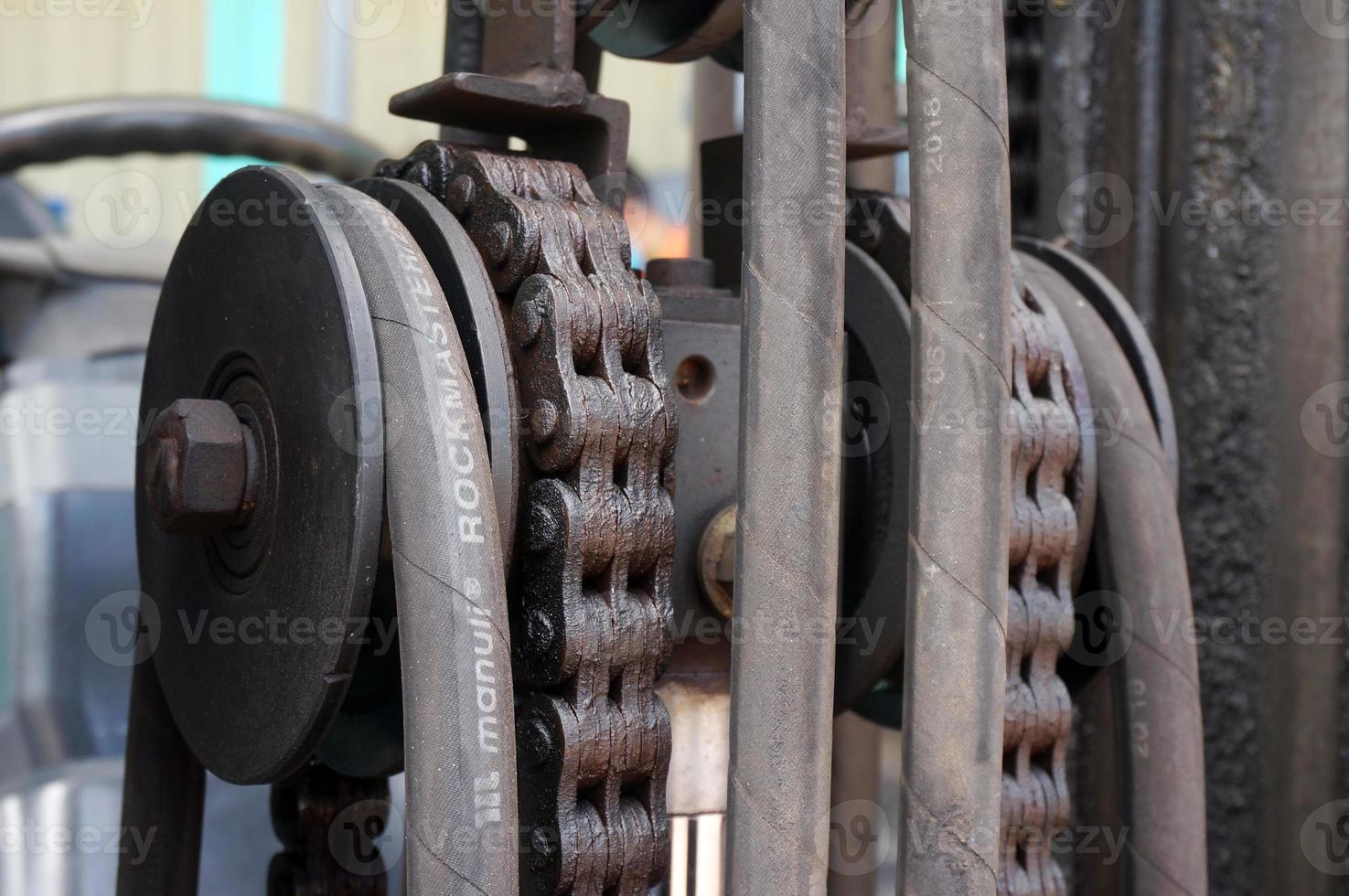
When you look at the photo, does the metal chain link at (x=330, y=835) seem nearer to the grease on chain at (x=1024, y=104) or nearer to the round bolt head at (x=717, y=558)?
the round bolt head at (x=717, y=558)

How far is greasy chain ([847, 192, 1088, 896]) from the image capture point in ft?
2.95

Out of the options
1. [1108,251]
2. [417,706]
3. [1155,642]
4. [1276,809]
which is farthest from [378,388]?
[1276,809]

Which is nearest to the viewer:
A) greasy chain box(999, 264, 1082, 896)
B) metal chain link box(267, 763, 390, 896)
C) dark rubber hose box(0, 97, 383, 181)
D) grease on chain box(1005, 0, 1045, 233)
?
greasy chain box(999, 264, 1082, 896)

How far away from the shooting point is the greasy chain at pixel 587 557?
75 centimetres

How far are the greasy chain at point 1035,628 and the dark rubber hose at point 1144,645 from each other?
4 cm

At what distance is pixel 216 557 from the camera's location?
33.9 inches

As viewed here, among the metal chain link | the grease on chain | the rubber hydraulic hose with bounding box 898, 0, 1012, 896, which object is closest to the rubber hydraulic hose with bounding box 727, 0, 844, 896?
the rubber hydraulic hose with bounding box 898, 0, 1012, 896

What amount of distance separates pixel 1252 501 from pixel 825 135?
0.88 m

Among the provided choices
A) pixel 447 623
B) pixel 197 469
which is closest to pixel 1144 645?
pixel 447 623

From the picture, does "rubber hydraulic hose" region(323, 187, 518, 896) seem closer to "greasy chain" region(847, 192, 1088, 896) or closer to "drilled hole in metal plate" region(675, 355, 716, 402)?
"drilled hole in metal plate" region(675, 355, 716, 402)

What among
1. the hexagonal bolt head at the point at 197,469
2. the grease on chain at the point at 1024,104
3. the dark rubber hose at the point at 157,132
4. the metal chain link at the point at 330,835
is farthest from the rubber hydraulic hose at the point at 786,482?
the dark rubber hose at the point at 157,132

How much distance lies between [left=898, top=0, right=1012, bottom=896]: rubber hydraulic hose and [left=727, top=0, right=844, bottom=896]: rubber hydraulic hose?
45mm

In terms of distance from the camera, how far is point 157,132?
1.66 m

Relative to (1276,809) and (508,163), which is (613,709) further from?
(1276,809)
